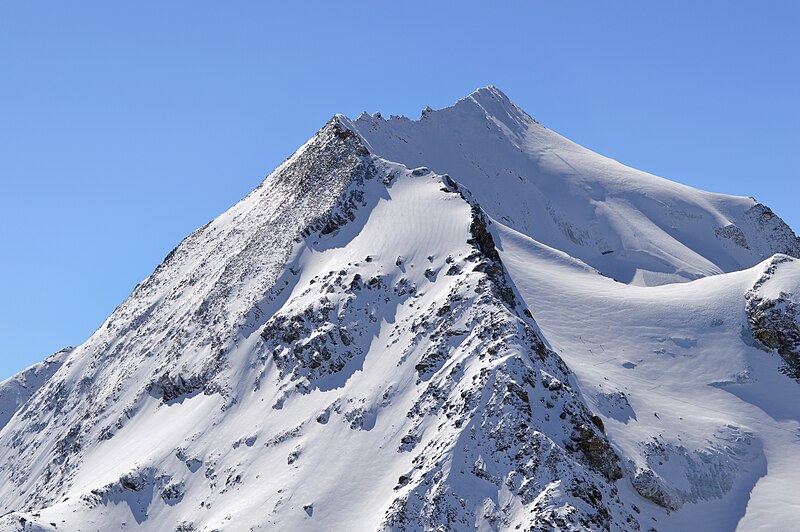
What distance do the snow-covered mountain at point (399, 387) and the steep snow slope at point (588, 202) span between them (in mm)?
20864

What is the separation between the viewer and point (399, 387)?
147 feet

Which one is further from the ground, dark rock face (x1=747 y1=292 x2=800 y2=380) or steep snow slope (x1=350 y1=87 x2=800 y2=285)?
steep snow slope (x1=350 y1=87 x2=800 y2=285)

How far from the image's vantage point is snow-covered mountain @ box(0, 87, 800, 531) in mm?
39250

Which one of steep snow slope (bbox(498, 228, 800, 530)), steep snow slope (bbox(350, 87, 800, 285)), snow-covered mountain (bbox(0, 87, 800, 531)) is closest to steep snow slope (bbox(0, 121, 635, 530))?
snow-covered mountain (bbox(0, 87, 800, 531))

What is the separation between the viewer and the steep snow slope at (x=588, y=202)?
8831 centimetres

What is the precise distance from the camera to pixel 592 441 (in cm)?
3944

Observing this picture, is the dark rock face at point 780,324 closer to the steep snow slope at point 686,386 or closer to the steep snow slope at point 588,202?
the steep snow slope at point 686,386

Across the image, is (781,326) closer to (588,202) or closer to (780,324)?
(780,324)

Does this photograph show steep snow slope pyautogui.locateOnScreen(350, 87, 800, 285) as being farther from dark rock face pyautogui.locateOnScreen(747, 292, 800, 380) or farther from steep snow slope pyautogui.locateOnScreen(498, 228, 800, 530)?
dark rock face pyautogui.locateOnScreen(747, 292, 800, 380)

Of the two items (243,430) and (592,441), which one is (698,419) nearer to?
(592,441)

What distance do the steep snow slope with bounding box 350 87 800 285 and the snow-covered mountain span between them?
68.5ft

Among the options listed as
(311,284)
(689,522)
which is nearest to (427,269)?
(311,284)

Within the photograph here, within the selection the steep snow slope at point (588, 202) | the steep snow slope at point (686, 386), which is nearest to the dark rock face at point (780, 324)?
the steep snow slope at point (686, 386)

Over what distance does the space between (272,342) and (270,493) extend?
12463mm
